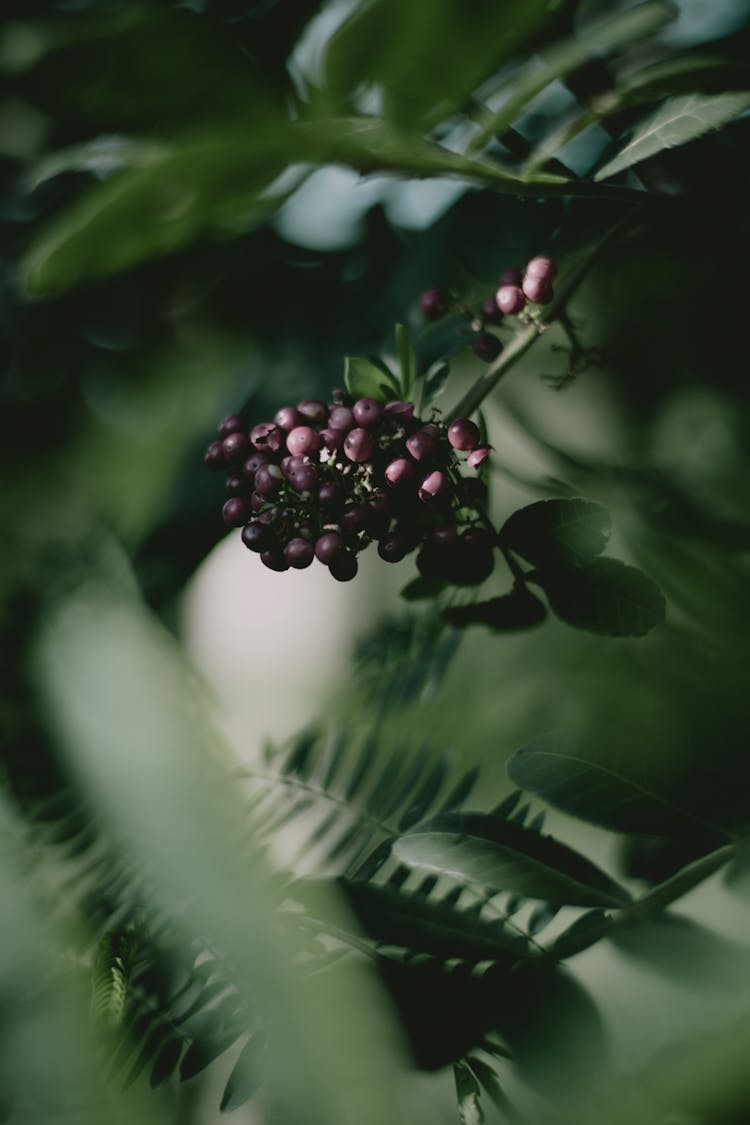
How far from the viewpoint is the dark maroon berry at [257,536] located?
36cm

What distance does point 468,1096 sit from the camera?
0.32 metres

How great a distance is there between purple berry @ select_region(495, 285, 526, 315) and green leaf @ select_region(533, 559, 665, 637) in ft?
0.34

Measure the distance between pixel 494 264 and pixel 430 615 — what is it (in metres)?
0.17

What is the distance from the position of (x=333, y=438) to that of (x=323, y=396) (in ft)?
0.47

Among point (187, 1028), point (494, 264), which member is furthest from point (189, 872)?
point (494, 264)

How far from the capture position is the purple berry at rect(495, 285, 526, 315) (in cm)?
36

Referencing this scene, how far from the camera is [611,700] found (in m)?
0.37

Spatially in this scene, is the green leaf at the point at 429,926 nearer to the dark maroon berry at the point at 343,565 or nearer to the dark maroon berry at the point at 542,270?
the dark maroon berry at the point at 343,565

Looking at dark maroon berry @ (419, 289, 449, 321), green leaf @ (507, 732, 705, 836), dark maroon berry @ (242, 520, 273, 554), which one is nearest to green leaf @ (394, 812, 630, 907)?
green leaf @ (507, 732, 705, 836)

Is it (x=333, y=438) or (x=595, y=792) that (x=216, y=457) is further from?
(x=595, y=792)

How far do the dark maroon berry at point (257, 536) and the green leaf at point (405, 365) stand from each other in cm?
8

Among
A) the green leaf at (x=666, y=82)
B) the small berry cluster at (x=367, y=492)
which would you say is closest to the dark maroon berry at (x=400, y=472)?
the small berry cluster at (x=367, y=492)

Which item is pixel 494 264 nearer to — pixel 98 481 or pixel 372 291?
pixel 372 291

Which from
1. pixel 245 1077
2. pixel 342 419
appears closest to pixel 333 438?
pixel 342 419
